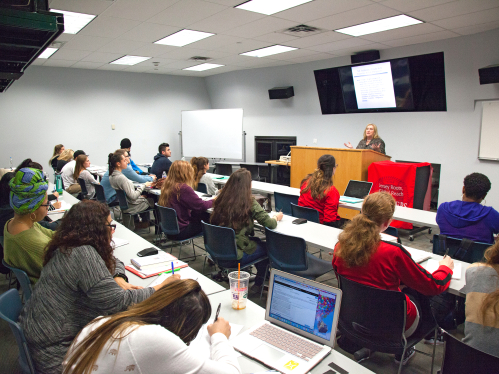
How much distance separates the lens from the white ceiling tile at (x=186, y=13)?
164 inches

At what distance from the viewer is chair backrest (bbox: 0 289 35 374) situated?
1524mm

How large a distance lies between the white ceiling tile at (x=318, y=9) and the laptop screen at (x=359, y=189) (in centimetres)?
216

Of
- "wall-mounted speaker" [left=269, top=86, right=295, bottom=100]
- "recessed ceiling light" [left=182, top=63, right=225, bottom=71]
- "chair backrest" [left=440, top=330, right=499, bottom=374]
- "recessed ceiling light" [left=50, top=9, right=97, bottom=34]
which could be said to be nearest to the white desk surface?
"chair backrest" [left=440, top=330, right=499, bottom=374]

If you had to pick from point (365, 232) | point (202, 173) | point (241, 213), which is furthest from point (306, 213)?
point (202, 173)

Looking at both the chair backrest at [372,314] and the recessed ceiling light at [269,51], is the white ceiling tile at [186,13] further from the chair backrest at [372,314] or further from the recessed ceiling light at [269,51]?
the chair backrest at [372,314]

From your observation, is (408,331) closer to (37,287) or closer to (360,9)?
(37,287)

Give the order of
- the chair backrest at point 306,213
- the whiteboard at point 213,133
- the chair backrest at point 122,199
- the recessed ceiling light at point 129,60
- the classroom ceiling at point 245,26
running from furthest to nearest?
the whiteboard at point 213,133 < the recessed ceiling light at point 129,60 < the chair backrest at point 122,199 < the classroom ceiling at point 245,26 < the chair backrest at point 306,213

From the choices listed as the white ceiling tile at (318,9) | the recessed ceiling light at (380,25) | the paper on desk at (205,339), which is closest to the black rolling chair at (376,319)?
the paper on desk at (205,339)

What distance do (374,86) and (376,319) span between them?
5.98m

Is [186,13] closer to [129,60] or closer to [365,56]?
[365,56]

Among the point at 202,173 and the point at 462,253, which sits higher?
the point at 202,173

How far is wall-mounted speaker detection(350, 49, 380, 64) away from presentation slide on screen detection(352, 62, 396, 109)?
0.38 feet

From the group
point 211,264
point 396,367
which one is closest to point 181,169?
point 211,264

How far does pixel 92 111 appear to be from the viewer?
31.0 ft
